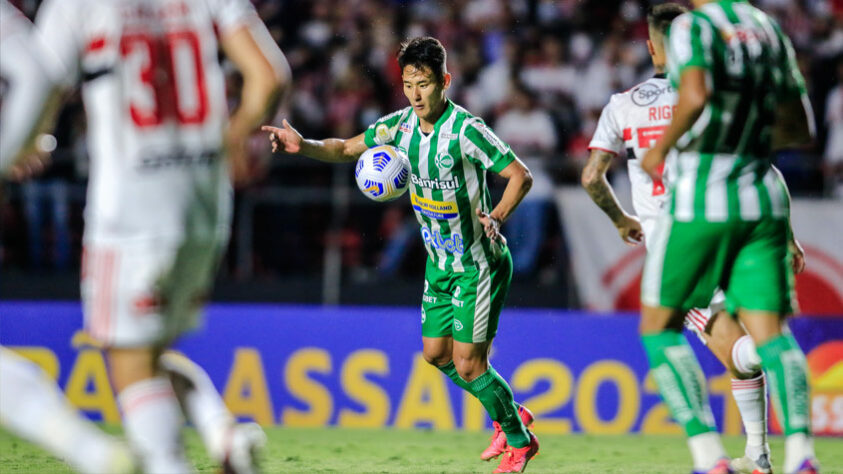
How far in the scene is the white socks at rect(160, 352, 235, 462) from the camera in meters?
3.95

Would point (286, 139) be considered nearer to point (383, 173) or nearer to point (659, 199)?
point (383, 173)

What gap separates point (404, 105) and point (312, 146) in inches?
259

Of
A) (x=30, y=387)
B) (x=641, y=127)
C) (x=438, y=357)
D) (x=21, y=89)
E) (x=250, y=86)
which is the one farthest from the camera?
(x=438, y=357)

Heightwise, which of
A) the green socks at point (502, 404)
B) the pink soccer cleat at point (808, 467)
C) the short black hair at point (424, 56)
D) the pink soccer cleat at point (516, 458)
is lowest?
the pink soccer cleat at point (516, 458)

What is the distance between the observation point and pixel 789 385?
479 centimetres

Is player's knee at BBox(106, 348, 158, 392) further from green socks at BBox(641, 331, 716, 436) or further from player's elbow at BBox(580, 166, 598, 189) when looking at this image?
player's elbow at BBox(580, 166, 598, 189)

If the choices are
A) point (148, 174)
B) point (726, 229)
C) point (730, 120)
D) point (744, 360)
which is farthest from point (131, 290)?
point (744, 360)

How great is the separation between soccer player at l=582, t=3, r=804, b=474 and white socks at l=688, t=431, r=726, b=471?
1478mm

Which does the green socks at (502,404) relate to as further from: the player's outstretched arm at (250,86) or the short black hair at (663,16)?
the player's outstretched arm at (250,86)

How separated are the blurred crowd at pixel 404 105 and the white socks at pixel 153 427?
759 centimetres

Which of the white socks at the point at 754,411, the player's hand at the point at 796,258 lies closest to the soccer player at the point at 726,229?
the player's hand at the point at 796,258

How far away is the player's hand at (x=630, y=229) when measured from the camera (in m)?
6.95

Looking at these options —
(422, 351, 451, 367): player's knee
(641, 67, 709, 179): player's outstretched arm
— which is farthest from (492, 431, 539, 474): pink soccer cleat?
(641, 67, 709, 179): player's outstretched arm

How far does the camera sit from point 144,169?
3.82m
